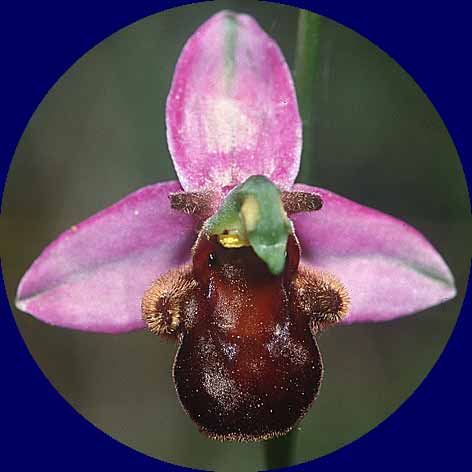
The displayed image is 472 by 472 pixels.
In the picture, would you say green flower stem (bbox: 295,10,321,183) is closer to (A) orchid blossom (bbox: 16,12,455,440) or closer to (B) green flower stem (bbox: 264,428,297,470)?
(A) orchid blossom (bbox: 16,12,455,440)

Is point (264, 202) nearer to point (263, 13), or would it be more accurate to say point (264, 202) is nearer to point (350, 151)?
point (263, 13)

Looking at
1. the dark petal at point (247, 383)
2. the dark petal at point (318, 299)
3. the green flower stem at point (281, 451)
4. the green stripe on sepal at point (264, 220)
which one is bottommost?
the green flower stem at point (281, 451)

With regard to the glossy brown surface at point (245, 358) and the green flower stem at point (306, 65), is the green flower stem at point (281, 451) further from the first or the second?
the green flower stem at point (306, 65)

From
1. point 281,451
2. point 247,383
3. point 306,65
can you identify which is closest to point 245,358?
point 247,383

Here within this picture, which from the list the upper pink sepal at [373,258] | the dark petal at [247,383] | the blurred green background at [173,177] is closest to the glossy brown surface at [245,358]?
the dark petal at [247,383]

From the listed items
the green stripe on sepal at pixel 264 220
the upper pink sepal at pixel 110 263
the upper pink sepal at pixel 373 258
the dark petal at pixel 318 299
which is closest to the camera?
the green stripe on sepal at pixel 264 220

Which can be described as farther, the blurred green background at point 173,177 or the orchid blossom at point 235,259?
the blurred green background at point 173,177

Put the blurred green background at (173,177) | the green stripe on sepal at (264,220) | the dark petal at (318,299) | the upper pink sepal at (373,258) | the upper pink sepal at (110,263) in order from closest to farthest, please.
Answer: the green stripe on sepal at (264,220) → the dark petal at (318,299) → the upper pink sepal at (110,263) → the upper pink sepal at (373,258) → the blurred green background at (173,177)

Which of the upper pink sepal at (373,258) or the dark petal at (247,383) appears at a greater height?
the upper pink sepal at (373,258)

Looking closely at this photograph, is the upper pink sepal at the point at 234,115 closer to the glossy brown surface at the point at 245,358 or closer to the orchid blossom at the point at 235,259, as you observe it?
the orchid blossom at the point at 235,259

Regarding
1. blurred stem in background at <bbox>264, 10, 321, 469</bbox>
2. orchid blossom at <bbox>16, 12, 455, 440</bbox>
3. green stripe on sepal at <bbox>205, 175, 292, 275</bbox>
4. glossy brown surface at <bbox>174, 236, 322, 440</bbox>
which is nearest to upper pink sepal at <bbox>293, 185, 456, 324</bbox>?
orchid blossom at <bbox>16, 12, 455, 440</bbox>
